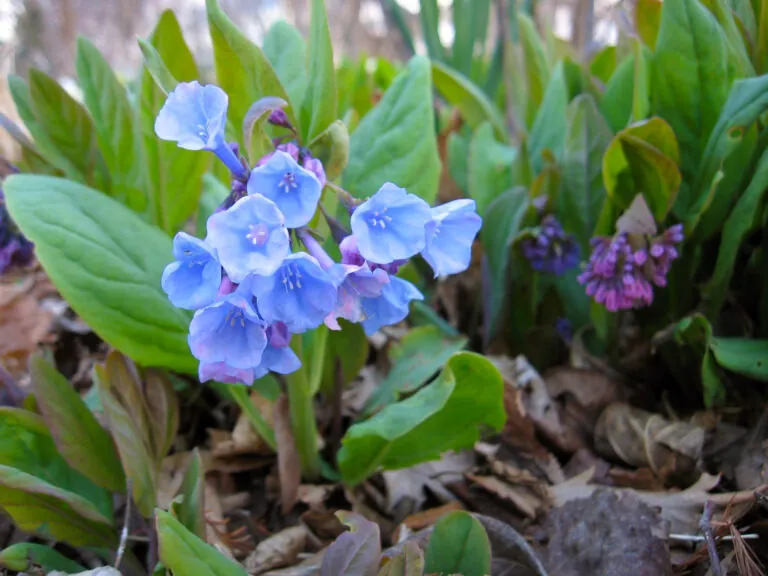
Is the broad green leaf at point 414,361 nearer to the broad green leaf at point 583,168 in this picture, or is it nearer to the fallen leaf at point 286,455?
the fallen leaf at point 286,455

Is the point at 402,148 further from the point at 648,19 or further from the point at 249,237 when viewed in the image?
the point at 648,19

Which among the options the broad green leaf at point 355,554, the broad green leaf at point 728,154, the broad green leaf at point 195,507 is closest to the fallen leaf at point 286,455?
the broad green leaf at point 195,507

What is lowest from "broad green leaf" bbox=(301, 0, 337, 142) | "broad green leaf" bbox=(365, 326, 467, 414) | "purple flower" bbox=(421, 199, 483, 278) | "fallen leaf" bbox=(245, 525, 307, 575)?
"fallen leaf" bbox=(245, 525, 307, 575)

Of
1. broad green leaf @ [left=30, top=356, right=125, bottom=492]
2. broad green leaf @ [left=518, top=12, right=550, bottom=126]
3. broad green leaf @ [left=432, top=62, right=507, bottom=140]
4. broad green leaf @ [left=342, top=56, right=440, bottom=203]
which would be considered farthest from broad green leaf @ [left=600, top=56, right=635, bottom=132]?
broad green leaf @ [left=30, top=356, right=125, bottom=492]

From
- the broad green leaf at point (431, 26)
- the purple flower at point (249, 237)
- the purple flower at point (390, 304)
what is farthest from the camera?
the broad green leaf at point (431, 26)

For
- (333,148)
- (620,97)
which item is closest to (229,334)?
(333,148)

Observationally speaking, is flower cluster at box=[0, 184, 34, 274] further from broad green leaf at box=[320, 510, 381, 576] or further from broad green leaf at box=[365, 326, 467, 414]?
broad green leaf at box=[320, 510, 381, 576]
